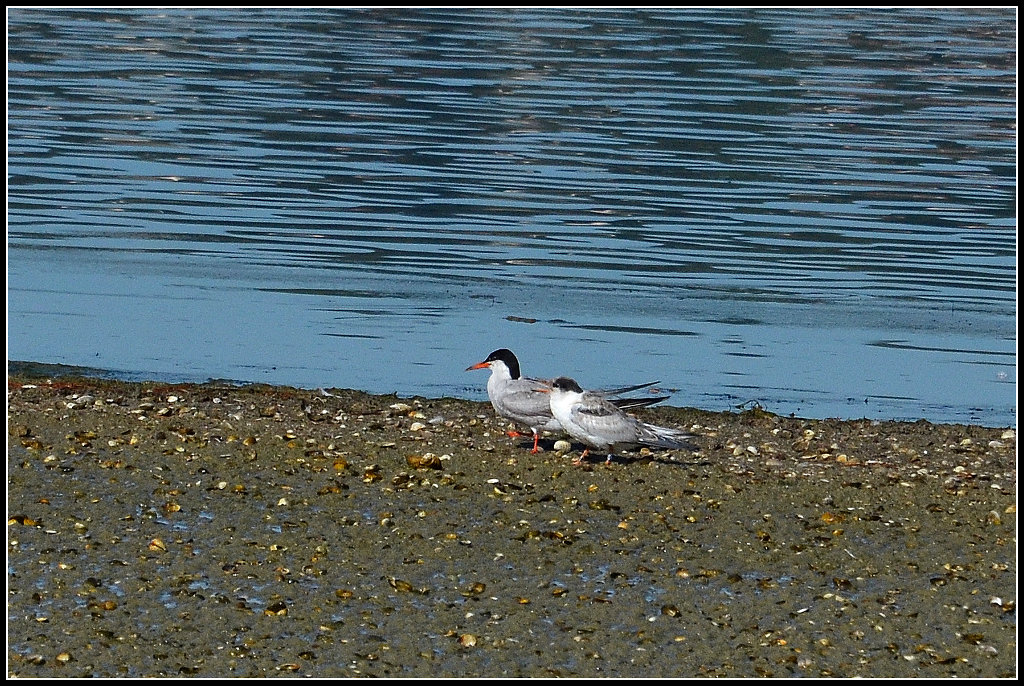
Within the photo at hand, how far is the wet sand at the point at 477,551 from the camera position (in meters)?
7.21

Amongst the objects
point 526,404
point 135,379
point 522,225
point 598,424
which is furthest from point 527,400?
point 522,225

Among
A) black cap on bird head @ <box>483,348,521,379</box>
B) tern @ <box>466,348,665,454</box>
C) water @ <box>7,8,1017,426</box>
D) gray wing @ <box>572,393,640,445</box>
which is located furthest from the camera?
water @ <box>7,8,1017,426</box>

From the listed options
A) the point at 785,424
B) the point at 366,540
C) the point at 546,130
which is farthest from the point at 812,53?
the point at 366,540

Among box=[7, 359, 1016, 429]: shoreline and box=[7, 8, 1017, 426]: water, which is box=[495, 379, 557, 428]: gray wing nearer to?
box=[7, 359, 1016, 429]: shoreline

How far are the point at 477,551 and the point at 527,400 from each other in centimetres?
249

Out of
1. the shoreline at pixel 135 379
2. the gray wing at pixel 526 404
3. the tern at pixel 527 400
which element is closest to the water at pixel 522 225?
the shoreline at pixel 135 379

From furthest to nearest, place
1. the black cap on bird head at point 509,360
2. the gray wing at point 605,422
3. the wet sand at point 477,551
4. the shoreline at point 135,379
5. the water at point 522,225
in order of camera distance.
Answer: the water at point 522,225 < the shoreline at point 135,379 < the black cap on bird head at point 509,360 < the gray wing at point 605,422 < the wet sand at point 477,551

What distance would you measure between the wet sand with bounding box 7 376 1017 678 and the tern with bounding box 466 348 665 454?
24 cm

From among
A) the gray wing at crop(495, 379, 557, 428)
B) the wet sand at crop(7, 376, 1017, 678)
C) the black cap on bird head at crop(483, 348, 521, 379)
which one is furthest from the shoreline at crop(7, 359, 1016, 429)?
the gray wing at crop(495, 379, 557, 428)

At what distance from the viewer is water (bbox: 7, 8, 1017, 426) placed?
15.0 meters

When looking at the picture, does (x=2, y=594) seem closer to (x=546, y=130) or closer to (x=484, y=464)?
(x=484, y=464)

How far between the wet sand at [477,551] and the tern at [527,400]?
239 mm

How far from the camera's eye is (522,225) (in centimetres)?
2202

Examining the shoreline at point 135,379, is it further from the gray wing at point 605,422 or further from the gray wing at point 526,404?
the gray wing at point 605,422
